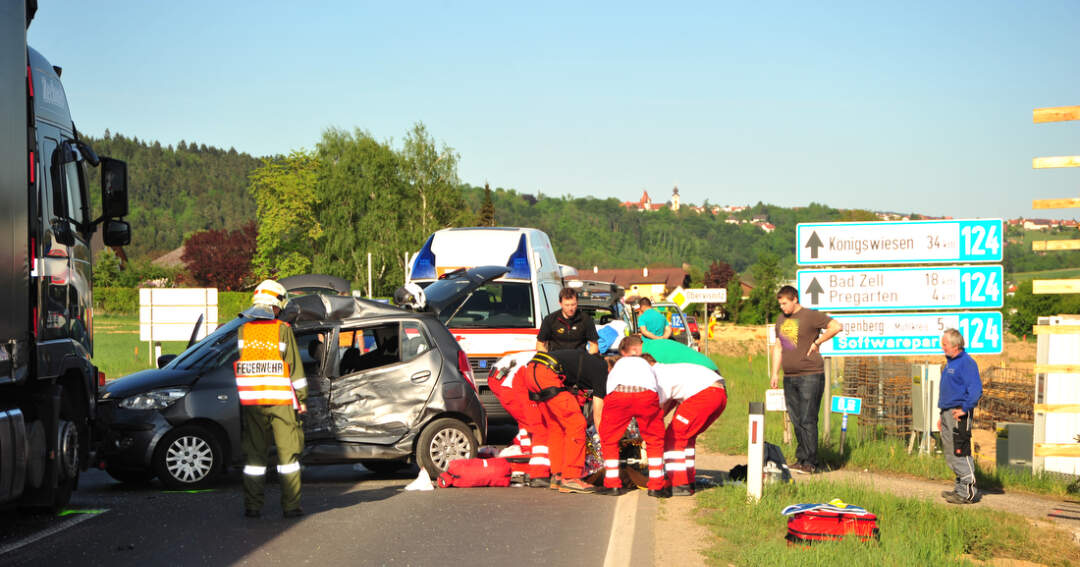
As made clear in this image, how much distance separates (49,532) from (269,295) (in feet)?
8.27

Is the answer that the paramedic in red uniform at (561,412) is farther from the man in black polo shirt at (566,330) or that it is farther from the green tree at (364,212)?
the green tree at (364,212)

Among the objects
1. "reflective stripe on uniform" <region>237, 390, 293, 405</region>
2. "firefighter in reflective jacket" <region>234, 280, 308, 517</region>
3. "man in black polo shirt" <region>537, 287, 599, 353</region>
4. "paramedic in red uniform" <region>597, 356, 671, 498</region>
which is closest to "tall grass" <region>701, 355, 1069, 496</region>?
"man in black polo shirt" <region>537, 287, 599, 353</region>

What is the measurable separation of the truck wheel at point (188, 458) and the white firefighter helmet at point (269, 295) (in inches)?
79.9

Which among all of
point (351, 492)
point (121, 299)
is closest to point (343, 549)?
point (351, 492)

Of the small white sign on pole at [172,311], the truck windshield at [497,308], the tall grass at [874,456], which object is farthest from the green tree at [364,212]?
the truck windshield at [497,308]

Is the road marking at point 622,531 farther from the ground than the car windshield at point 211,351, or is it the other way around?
the car windshield at point 211,351

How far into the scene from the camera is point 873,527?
8602mm

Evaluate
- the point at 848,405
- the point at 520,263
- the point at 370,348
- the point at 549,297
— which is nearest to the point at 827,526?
the point at 370,348

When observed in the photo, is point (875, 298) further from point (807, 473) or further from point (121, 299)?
point (121, 299)

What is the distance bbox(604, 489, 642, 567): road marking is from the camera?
792 cm

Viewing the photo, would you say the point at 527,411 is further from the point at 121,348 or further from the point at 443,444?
the point at 121,348

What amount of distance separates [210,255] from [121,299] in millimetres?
19146

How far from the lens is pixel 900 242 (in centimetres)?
1516

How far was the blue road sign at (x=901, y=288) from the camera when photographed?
1489 centimetres
